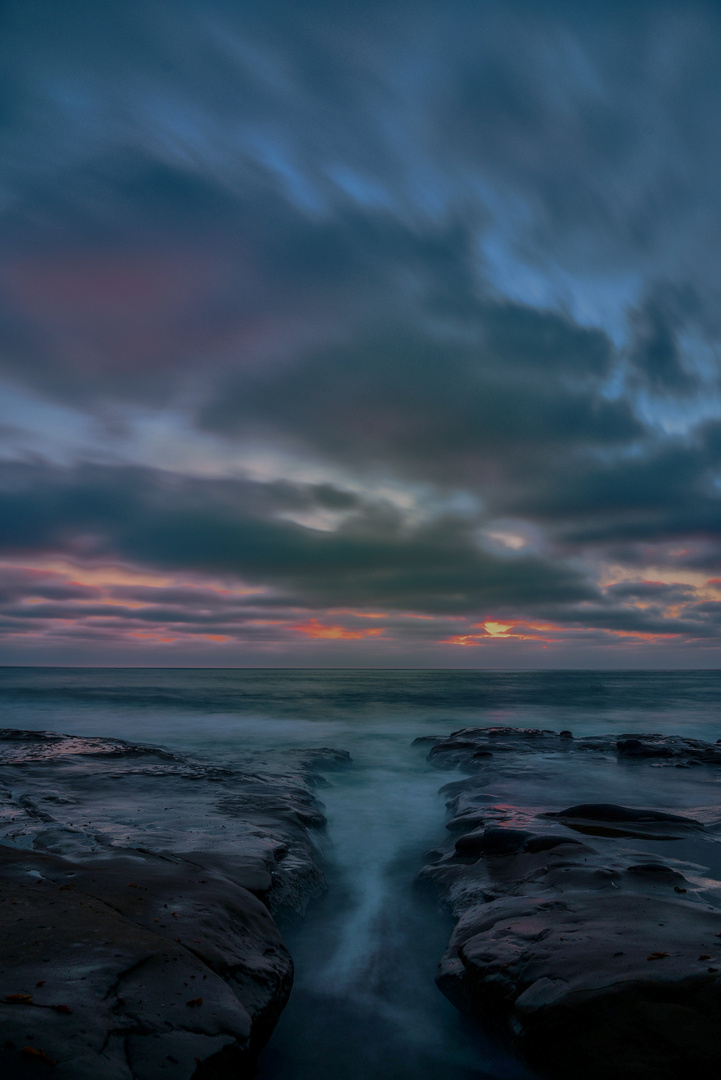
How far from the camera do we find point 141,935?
3.85 metres

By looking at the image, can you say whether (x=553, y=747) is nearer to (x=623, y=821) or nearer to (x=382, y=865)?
(x=623, y=821)

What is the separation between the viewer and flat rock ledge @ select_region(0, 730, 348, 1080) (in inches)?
114

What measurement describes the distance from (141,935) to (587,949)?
10.9ft

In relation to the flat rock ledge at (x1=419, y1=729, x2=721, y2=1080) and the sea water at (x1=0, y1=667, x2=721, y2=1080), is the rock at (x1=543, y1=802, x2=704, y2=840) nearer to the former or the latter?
the flat rock ledge at (x1=419, y1=729, x2=721, y2=1080)

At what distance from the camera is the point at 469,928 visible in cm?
Result: 532

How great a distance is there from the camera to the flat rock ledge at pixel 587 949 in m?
3.38

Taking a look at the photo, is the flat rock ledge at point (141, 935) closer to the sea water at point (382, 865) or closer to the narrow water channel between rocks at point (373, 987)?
the narrow water channel between rocks at point (373, 987)

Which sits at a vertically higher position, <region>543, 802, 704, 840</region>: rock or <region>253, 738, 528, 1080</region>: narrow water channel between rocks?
<region>543, 802, 704, 840</region>: rock

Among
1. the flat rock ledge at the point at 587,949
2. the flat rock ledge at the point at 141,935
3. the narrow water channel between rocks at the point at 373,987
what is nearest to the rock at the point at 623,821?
the flat rock ledge at the point at 587,949

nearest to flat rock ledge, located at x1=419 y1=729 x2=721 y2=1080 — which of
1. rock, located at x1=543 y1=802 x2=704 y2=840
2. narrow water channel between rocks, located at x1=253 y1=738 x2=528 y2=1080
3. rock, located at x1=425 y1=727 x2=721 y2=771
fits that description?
rock, located at x1=543 y1=802 x2=704 y2=840

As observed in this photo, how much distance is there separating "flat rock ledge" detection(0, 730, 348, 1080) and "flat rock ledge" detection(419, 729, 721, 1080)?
1.82 meters

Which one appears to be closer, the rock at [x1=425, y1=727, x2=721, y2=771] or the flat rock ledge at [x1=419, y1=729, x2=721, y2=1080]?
the flat rock ledge at [x1=419, y1=729, x2=721, y2=1080]

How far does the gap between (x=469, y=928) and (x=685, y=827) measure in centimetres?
520

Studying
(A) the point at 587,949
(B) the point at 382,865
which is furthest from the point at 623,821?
(A) the point at 587,949
